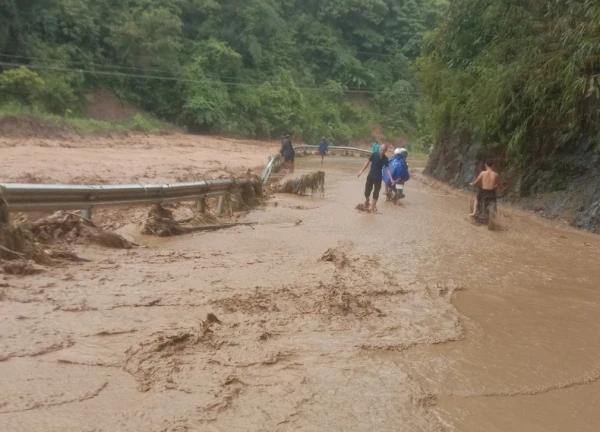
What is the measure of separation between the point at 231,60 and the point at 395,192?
3810 centimetres

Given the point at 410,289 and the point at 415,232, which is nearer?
the point at 410,289

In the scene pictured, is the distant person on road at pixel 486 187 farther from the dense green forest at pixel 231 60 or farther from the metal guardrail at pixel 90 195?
the dense green forest at pixel 231 60

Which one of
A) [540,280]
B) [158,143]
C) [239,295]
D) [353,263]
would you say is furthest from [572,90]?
[158,143]

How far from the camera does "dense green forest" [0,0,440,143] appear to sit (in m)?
39.5

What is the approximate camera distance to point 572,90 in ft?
41.2

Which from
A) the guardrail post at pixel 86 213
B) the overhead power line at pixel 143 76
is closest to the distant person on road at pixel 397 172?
the guardrail post at pixel 86 213

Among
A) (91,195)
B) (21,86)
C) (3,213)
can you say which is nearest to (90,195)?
(91,195)

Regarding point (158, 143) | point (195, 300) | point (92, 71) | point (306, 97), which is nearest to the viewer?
point (195, 300)

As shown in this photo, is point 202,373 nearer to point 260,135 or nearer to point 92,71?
point 92,71

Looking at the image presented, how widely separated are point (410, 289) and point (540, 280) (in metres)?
2.04

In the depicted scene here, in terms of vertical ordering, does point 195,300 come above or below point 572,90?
below

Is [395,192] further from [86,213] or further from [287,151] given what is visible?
[86,213]

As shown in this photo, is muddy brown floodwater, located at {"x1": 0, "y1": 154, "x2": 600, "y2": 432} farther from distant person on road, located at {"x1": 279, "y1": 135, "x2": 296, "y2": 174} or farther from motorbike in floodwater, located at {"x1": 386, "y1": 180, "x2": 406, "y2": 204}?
distant person on road, located at {"x1": 279, "y1": 135, "x2": 296, "y2": 174}

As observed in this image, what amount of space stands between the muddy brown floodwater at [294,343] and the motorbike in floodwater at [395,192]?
779 centimetres
